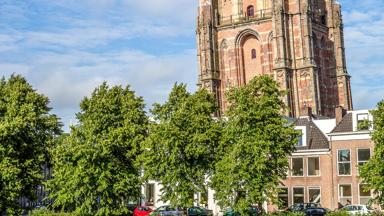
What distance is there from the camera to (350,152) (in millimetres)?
51375

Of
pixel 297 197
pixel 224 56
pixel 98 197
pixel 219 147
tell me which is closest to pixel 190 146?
pixel 219 147

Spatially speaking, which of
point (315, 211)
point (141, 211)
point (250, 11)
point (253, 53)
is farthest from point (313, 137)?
point (250, 11)

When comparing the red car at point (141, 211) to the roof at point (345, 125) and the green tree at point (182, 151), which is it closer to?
the green tree at point (182, 151)

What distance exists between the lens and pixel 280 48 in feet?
265

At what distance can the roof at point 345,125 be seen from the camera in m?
51.8

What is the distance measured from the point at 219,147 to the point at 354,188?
15.2 meters

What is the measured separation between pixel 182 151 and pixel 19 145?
12864 mm

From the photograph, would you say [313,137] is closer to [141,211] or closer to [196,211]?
[196,211]

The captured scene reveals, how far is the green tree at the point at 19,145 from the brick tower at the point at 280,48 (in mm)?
38132

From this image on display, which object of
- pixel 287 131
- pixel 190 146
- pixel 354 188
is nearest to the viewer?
pixel 287 131

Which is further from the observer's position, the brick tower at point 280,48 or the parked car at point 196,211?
the brick tower at point 280,48

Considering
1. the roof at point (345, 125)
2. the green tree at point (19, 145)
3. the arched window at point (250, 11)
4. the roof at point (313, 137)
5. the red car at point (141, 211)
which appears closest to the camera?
the green tree at point (19, 145)

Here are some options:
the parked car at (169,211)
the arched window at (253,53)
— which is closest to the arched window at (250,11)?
the arched window at (253,53)

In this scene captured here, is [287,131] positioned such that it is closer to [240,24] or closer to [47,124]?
[47,124]
